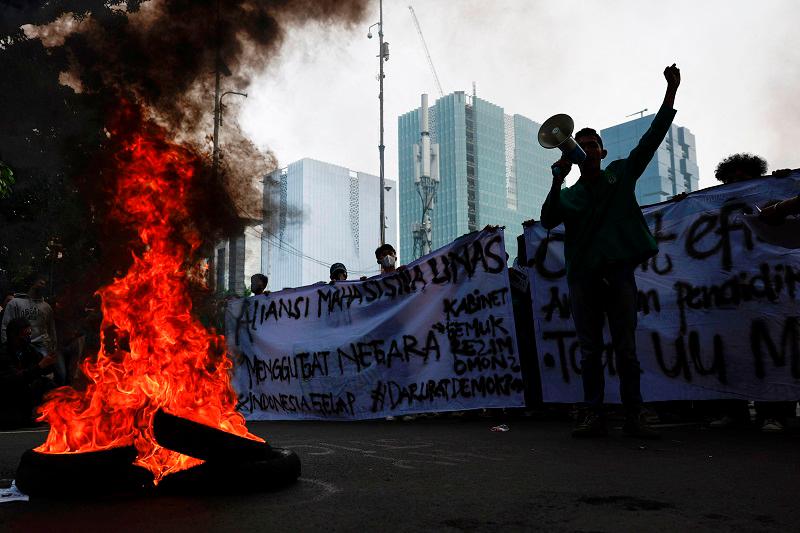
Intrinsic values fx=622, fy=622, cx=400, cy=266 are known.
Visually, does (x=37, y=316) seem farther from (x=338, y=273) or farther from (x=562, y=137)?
(x=562, y=137)

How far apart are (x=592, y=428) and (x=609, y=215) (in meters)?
1.56

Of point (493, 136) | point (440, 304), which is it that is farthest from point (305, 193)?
point (493, 136)

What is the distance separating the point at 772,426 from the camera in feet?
14.9

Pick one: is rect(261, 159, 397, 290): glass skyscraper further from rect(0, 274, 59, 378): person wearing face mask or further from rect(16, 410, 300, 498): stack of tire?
rect(0, 274, 59, 378): person wearing face mask

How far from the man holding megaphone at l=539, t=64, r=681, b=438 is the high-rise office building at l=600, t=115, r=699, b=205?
116m

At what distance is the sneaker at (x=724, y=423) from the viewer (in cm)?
490

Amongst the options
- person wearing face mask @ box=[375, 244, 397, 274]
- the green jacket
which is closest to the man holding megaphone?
the green jacket

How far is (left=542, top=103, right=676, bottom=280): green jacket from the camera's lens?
4.51 meters

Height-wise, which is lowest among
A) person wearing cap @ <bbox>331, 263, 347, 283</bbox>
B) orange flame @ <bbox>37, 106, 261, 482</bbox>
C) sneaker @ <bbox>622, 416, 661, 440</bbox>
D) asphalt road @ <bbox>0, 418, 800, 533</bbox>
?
asphalt road @ <bbox>0, 418, 800, 533</bbox>

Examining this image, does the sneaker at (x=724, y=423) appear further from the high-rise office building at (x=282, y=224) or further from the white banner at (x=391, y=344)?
the high-rise office building at (x=282, y=224)

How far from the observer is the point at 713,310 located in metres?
5.15

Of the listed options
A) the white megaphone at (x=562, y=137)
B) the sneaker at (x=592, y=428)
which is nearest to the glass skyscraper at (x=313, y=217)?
the white megaphone at (x=562, y=137)

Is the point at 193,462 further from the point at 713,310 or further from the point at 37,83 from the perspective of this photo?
the point at 37,83

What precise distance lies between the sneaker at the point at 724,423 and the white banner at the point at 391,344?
171 centimetres
